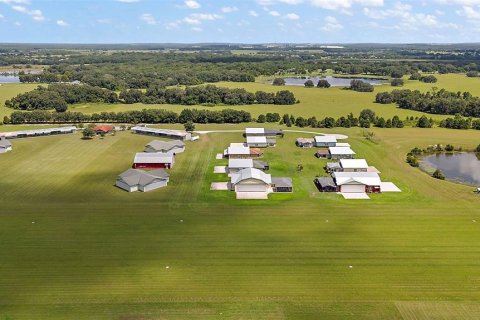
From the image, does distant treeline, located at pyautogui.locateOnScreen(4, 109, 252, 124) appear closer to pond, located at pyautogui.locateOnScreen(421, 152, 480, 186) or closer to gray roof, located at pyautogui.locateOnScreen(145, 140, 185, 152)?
gray roof, located at pyautogui.locateOnScreen(145, 140, 185, 152)

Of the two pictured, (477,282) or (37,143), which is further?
(37,143)

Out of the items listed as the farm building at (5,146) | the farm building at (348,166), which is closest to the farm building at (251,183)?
the farm building at (348,166)

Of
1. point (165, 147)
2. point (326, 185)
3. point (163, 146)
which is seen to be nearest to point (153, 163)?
point (165, 147)

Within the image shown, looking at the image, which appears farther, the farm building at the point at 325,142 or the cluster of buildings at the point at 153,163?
the farm building at the point at 325,142

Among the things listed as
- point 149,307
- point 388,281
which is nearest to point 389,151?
point 388,281

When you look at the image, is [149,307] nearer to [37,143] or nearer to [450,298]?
[450,298]

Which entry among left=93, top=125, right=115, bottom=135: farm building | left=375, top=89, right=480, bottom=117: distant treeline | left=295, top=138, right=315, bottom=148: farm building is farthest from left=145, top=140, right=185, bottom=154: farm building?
left=375, top=89, right=480, bottom=117: distant treeline

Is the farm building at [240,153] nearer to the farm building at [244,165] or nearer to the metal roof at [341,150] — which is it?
the farm building at [244,165]

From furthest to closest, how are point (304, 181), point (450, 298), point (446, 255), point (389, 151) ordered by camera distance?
point (389, 151), point (304, 181), point (446, 255), point (450, 298)
